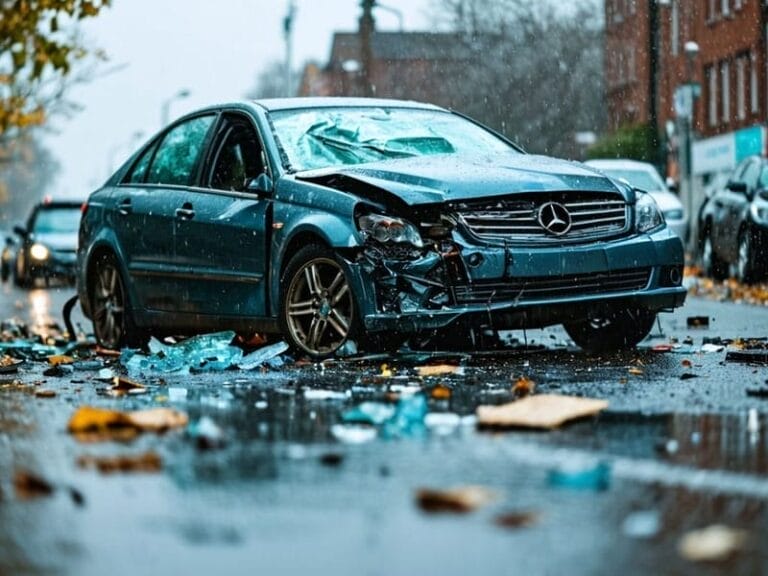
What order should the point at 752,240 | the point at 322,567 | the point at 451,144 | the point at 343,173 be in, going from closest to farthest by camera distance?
the point at 322,567
the point at 343,173
the point at 451,144
the point at 752,240

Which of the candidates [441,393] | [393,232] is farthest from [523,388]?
[393,232]

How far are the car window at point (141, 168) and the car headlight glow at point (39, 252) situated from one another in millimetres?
16380

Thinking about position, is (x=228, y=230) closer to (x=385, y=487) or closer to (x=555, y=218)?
(x=555, y=218)

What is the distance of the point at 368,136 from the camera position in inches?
389

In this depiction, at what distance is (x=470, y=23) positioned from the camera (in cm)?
6850

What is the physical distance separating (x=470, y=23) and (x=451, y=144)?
59.2 m

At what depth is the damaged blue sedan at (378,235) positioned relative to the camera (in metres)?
8.62

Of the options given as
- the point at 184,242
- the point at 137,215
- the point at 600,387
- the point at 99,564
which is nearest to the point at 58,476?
the point at 99,564

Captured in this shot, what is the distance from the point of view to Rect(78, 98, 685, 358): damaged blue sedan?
8.62 meters

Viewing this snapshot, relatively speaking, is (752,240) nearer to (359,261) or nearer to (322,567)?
(359,261)

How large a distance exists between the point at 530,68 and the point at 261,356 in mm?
56308

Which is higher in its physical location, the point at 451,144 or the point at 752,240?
the point at 451,144

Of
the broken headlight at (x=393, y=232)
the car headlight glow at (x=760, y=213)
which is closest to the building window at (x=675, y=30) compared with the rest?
the car headlight glow at (x=760, y=213)

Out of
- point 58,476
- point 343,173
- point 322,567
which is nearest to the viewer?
point 322,567
